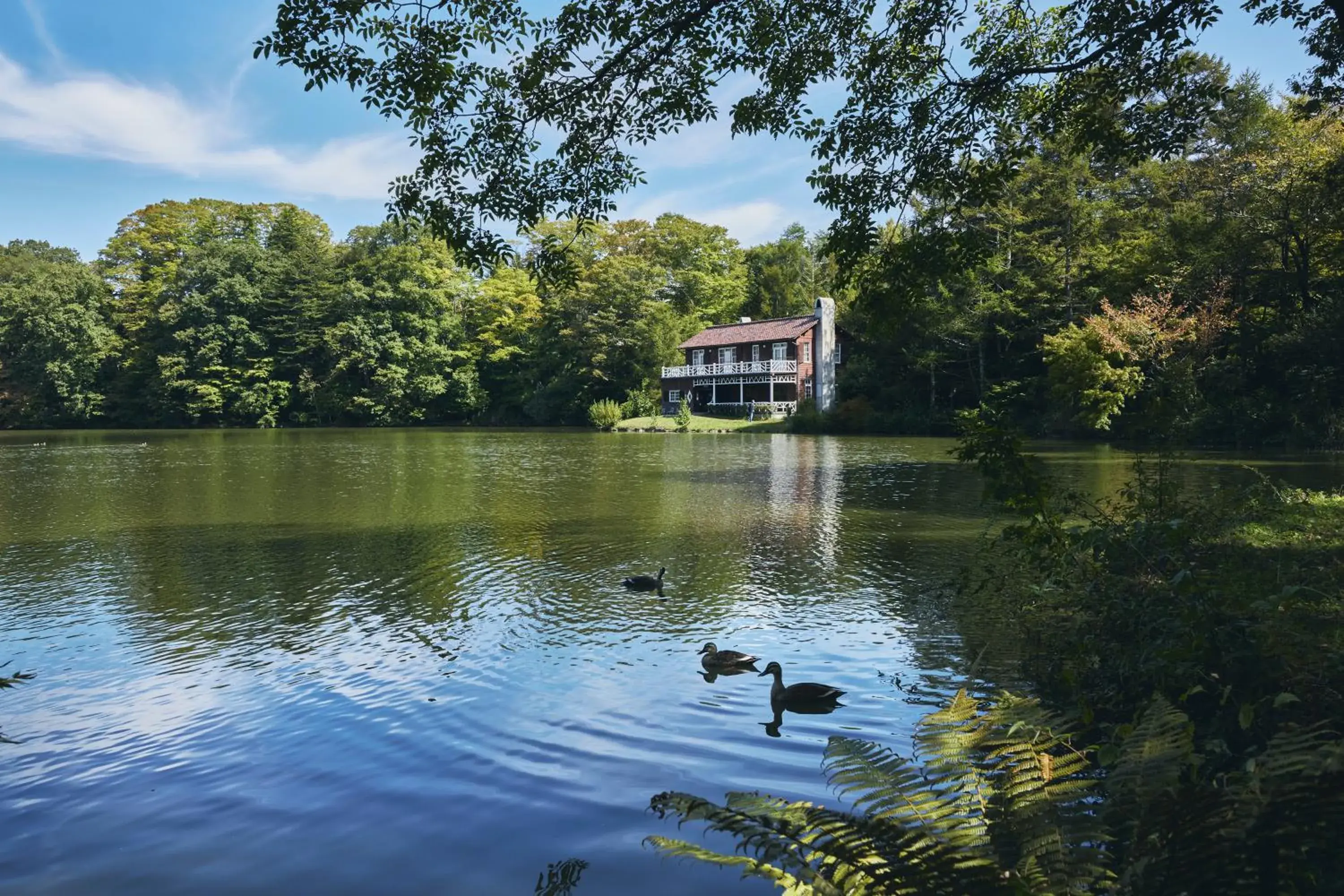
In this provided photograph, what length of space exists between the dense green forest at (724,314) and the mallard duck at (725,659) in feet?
12.6

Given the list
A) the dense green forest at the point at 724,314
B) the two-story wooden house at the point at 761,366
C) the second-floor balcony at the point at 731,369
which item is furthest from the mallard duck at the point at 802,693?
the second-floor balcony at the point at 731,369

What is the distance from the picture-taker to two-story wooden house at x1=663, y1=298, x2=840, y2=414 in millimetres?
56188

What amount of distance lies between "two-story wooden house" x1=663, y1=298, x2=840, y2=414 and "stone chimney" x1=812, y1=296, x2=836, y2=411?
4cm

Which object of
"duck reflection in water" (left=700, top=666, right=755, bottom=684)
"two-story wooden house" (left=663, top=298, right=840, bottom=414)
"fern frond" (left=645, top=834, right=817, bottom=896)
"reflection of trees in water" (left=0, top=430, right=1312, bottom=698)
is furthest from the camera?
"two-story wooden house" (left=663, top=298, right=840, bottom=414)

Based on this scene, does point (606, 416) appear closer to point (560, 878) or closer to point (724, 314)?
point (724, 314)

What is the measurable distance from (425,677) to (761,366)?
50.5 m

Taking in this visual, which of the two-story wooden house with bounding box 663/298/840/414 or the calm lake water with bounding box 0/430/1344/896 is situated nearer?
the calm lake water with bounding box 0/430/1344/896

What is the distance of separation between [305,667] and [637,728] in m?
3.52

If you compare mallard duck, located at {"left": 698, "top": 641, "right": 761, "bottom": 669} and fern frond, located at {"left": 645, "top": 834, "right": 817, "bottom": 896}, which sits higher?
fern frond, located at {"left": 645, "top": 834, "right": 817, "bottom": 896}

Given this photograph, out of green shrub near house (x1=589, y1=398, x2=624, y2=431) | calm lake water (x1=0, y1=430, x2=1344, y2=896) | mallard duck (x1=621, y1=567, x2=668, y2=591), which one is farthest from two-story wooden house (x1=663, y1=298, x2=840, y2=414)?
mallard duck (x1=621, y1=567, x2=668, y2=591)

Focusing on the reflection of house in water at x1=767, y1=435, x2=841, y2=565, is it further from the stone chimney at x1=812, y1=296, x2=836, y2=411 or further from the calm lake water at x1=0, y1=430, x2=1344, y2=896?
the stone chimney at x1=812, y1=296, x2=836, y2=411

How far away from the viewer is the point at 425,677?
7.74m

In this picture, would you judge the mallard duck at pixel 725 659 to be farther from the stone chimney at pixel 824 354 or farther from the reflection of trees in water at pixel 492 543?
the stone chimney at pixel 824 354

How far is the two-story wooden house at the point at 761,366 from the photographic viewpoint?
56188mm
